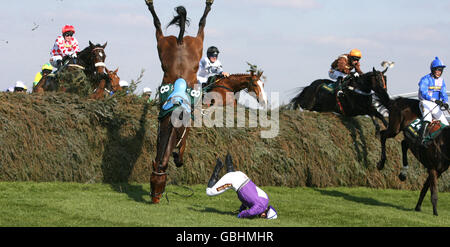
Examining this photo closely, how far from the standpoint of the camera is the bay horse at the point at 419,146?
11.1 metres

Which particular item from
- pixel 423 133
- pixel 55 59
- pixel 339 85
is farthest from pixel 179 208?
pixel 339 85

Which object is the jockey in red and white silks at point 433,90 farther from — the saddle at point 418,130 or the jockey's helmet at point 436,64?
the saddle at point 418,130

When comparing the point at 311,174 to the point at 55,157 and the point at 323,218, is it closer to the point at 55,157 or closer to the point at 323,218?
the point at 323,218

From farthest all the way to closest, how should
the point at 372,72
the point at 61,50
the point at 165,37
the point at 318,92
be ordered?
the point at 318,92 < the point at 61,50 < the point at 372,72 < the point at 165,37

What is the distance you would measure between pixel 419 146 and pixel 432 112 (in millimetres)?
804

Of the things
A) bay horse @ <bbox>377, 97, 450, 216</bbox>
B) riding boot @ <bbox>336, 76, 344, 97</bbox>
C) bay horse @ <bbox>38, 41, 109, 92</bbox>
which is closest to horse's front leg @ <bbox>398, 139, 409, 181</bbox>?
bay horse @ <bbox>377, 97, 450, 216</bbox>

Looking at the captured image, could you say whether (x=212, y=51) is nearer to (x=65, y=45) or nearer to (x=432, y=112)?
(x=65, y=45)

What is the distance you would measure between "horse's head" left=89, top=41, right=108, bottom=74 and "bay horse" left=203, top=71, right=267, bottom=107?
263 centimetres

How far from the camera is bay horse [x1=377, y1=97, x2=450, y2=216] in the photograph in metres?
11.1

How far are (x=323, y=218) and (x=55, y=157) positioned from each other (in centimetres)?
500

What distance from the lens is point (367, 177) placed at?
13.9 meters

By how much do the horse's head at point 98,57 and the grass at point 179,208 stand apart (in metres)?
4.70

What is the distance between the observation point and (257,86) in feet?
49.7
